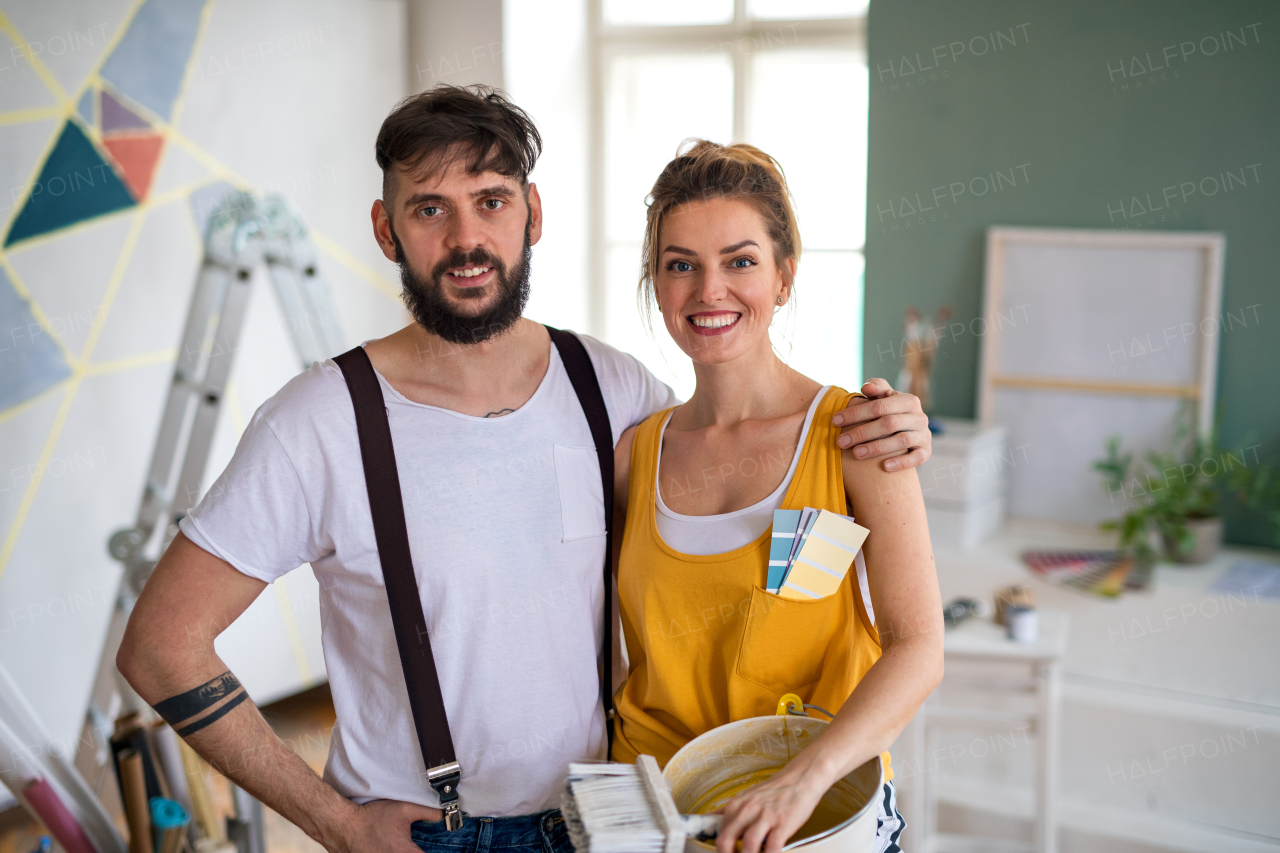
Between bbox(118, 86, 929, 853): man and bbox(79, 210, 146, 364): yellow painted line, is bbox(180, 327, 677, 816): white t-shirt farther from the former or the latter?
bbox(79, 210, 146, 364): yellow painted line

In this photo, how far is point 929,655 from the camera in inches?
49.5

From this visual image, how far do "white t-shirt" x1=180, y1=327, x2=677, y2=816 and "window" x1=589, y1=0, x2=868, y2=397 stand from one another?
9.08 feet

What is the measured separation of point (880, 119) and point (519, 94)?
147 cm

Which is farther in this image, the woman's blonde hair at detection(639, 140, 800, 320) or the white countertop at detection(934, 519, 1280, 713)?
the white countertop at detection(934, 519, 1280, 713)

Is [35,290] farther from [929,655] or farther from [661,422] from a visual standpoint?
[929,655]

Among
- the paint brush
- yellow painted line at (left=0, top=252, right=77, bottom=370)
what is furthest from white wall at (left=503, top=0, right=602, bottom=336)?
the paint brush

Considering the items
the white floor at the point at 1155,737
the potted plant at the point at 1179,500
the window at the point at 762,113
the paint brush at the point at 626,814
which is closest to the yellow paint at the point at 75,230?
the window at the point at 762,113

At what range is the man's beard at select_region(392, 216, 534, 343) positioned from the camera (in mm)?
1487

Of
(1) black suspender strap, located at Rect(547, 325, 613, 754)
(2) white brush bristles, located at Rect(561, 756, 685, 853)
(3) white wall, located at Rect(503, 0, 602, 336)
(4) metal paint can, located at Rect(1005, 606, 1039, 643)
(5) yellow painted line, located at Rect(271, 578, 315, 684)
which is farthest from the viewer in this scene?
(3) white wall, located at Rect(503, 0, 602, 336)

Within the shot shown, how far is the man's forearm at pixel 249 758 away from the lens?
1.42 m

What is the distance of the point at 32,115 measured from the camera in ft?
9.89

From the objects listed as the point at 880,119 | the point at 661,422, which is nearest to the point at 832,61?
the point at 880,119

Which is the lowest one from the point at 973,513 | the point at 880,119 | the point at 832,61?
the point at 973,513

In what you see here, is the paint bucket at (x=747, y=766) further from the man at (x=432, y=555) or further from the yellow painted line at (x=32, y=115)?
the yellow painted line at (x=32, y=115)
